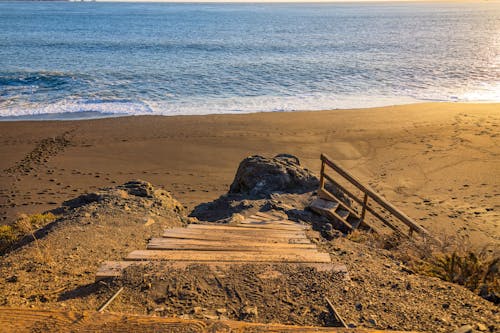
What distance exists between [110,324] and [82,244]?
417cm

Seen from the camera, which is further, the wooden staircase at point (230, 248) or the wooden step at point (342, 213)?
the wooden step at point (342, 213)

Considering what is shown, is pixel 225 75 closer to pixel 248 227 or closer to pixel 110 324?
pixel 248 227

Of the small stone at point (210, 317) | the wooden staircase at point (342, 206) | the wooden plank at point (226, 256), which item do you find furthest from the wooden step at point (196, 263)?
the wooden staircase at point (342, 206)

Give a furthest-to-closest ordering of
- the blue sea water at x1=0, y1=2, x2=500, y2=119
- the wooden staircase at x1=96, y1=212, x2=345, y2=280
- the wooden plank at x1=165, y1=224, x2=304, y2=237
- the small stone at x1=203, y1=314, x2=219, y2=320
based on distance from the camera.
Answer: the blue sea water at x1=0, y1=2, x2=500, y2=119, the wooden plank at x1=165, y1=224, x2=304, y2=237, the wooden staircase at x1=96, y1=212, x2=345, y2=280, the small stone at x1=203, y1=314, x2=219, y2=320

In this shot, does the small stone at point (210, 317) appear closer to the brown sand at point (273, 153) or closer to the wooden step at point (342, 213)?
the wooden step at point (342, 213)

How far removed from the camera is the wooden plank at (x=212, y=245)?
6.00 m

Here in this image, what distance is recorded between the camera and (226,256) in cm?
552

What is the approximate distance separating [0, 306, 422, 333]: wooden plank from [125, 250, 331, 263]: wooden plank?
2.33 metres

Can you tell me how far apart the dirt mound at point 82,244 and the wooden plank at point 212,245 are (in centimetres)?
71

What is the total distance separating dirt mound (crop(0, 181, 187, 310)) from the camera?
5.00 meters

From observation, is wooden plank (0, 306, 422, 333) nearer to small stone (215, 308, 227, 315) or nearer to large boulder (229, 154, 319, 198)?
small stone (215, 308, 227, 315)

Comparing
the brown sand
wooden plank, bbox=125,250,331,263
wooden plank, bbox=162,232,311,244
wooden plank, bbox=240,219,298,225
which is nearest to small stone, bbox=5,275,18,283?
wooden plank, bbox=125,250,331,263

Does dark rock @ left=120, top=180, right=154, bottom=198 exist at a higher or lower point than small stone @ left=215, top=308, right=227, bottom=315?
lower

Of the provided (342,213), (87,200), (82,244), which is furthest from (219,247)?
(87,200)
